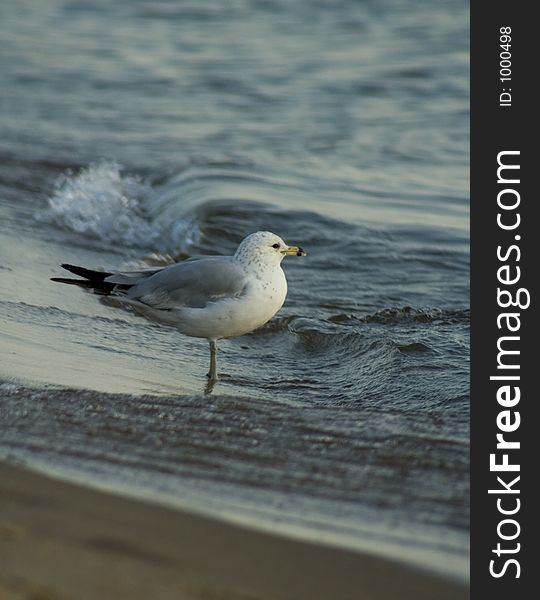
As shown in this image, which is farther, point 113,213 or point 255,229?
point 113,213

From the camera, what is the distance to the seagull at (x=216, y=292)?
5.38m

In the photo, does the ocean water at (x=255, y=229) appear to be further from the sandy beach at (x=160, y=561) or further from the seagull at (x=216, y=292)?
the seagull at (x=216, y=292)

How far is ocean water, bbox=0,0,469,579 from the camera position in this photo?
3.87 meters

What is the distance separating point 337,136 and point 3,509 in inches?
383

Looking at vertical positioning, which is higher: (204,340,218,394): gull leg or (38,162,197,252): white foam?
(38,162,197,252): white foam

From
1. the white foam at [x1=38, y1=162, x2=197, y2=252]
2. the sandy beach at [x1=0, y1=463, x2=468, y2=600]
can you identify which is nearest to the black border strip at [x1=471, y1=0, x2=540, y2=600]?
the sandy beach at [x1=0, y1=463, x2=468, y2=600]

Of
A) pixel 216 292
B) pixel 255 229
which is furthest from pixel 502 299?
pixel 255 229

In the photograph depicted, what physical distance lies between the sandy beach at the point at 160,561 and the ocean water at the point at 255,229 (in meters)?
0.17

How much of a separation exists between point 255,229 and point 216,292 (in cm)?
394

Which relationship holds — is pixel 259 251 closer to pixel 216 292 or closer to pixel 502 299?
pixel 216 292

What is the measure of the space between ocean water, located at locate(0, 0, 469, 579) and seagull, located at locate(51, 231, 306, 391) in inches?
11.7

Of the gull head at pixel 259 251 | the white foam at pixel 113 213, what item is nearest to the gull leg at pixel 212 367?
the gull head at pixel 259 251

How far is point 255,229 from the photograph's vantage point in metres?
9.29

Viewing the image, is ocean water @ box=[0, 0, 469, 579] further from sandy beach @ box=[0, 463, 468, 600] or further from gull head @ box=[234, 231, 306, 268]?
gull head @ box=[234, 231, 306, 268]
